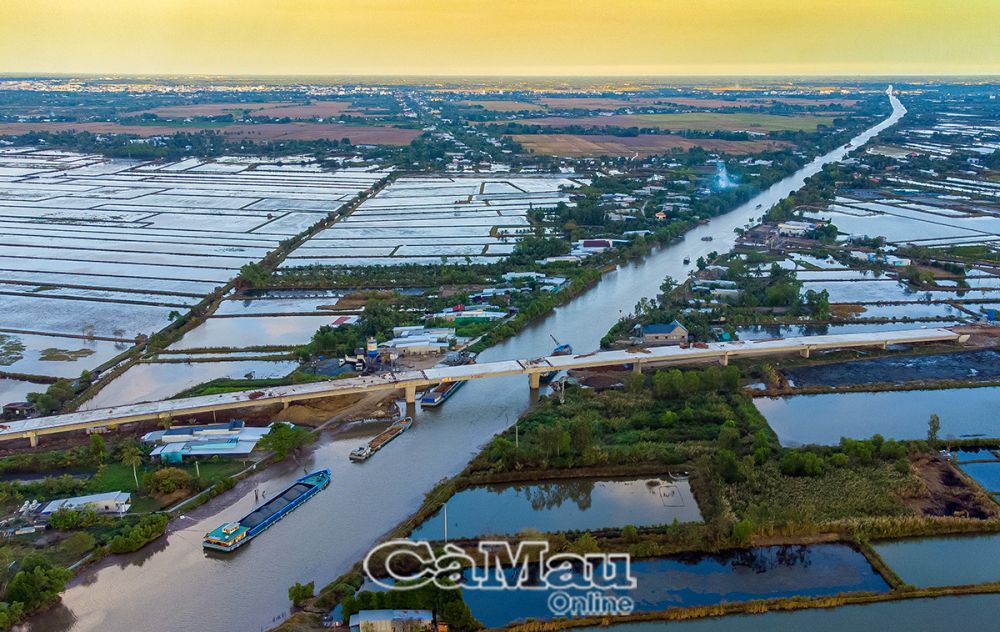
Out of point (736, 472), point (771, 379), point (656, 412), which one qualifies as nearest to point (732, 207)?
point (771, 379)

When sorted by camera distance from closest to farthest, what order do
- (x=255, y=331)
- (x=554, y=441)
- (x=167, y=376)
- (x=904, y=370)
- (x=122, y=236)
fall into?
1. (x=554, y=441)
2. (x=904, y=370)
3. (x=167, y=376)
4. (x=255, y=331)
5. (x=122, y=236)

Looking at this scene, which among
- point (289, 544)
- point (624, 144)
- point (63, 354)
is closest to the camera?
point (289, 544)

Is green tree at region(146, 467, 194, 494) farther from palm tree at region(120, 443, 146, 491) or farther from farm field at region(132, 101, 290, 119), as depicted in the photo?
farm field at region(132, 101, 290, 119)

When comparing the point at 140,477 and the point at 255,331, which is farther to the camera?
the point at 255,331

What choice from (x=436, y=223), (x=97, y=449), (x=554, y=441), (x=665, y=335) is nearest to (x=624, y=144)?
(x=436, y=223)

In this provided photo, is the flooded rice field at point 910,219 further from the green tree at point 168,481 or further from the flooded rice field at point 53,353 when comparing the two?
the flooded rice field at point 53,353

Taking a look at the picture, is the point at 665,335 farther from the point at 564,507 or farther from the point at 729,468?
the point at 564,507

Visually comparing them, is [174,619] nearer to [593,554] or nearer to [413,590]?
[413,590]

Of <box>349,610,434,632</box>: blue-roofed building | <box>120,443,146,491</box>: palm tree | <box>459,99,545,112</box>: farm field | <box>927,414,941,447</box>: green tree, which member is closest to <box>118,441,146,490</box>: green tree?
<box>120,443,146,491</box>: palm tree
